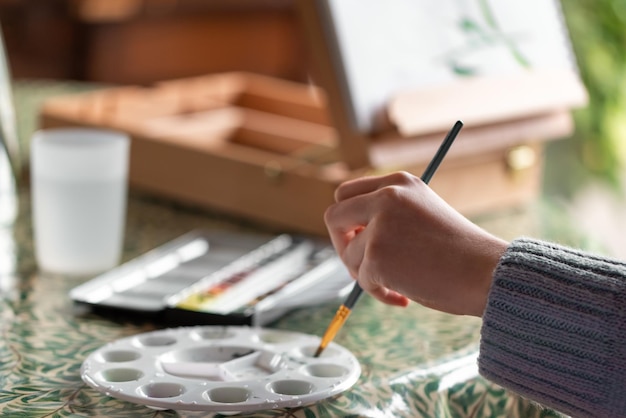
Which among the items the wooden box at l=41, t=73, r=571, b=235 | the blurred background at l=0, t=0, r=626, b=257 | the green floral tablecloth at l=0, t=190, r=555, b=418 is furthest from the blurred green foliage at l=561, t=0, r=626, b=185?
the green floral tablecloth at l=0, t=190, r=555, b=418

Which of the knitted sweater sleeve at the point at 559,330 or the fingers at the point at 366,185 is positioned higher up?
the fingers at the point at 366,185

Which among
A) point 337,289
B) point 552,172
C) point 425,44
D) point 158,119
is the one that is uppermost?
point 425,44

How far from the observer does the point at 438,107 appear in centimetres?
125

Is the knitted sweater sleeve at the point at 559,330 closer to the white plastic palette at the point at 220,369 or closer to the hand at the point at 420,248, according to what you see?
the hand at the point at 420,248

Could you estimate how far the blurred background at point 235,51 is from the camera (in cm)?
318

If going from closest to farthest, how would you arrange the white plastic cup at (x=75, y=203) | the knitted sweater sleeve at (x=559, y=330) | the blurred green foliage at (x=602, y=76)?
the knitted sweater sleeve at (x=559, y=330) → the white plastic cup at (x=75, y=203) → the blurred green foliage at (x=602, y=76)

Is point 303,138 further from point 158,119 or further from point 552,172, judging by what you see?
point 552,172

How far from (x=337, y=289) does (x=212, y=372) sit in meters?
0.26

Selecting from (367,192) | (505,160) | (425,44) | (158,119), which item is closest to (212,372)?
(367,192)

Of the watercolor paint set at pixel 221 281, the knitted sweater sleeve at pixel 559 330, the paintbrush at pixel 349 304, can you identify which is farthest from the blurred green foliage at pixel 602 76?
the knitted sweater sleeve at pixel 559 330

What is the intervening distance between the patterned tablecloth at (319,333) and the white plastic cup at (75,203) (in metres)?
0.03

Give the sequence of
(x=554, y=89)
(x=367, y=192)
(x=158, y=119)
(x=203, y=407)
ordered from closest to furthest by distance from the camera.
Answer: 1. (x=203, y=407)
2. (x=367, y=192)
3. (x=554, y=89)
4. (x=158, y=119)

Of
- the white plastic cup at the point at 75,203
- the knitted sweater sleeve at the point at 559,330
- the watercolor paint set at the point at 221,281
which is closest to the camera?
the knitted sweater sleeve at the point at 559,330

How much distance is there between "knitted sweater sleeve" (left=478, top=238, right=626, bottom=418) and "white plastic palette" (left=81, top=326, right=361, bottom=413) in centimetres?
14
